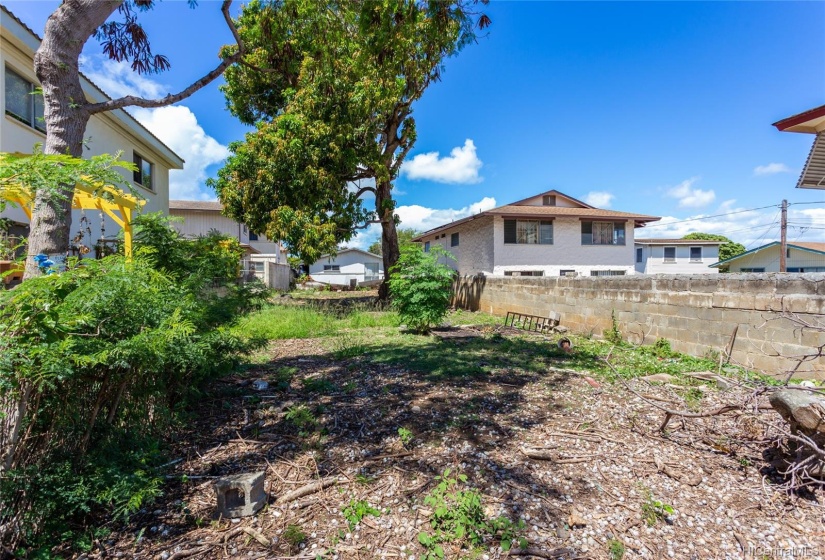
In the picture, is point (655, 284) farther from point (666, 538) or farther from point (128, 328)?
point (128, 328)

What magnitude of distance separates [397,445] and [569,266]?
16567 millimetres

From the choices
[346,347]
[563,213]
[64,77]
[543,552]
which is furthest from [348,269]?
[543,552]

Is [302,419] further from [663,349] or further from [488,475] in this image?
[663,349]

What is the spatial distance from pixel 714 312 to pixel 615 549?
4.68m

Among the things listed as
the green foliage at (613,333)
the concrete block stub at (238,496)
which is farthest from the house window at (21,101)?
the green foliage at (613,333)

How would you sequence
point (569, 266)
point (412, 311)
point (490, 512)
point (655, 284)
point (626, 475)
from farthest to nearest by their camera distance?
point (569, 266)
point (412, 311)
point (655, 284)
point (626, 475)
point (490, 512)

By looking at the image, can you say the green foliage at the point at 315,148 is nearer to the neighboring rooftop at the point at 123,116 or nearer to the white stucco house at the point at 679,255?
the neighboring rooftop at the point at 123,116

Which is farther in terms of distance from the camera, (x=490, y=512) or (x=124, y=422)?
(x=124, y=422)

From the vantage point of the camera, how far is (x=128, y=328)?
7.39ft

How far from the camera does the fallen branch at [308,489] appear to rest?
2544 mm

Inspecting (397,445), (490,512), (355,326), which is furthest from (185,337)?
(355,326)

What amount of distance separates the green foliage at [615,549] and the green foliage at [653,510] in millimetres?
295

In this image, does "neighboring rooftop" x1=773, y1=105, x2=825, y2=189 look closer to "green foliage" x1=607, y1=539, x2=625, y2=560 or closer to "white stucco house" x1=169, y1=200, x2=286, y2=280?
"green foliage" x1=607, y1=539, x2=625, y2=560

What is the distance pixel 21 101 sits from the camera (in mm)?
6773
